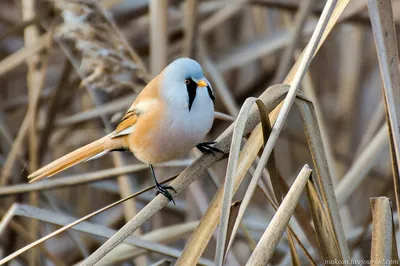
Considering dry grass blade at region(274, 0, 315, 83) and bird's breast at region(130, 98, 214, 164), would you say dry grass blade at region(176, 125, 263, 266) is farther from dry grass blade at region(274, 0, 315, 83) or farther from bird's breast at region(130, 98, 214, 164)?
dry grass blade at region(274, 0, 315, 83)

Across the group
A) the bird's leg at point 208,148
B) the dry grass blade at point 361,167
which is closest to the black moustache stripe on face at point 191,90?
the bird's leg at point 208,148

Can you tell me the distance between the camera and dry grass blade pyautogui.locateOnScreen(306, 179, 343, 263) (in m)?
1.15

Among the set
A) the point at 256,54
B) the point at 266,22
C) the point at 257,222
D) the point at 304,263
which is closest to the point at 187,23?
the point at 256,54

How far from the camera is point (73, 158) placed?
157 cm

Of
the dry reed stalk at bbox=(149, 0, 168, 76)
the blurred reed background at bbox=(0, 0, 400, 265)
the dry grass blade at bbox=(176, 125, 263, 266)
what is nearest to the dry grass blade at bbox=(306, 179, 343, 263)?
the blurred reed background at bbox=(0, 0, 400, 265)

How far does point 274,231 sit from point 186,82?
50cm

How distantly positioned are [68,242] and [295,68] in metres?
1.91

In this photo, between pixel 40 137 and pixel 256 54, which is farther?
pixel 256 54

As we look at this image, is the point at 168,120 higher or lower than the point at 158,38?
lower

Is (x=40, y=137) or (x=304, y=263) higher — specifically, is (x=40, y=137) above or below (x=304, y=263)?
above

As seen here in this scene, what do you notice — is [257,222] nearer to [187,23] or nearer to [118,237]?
[187,23]

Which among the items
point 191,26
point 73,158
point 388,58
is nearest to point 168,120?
point 73,158

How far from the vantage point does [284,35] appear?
2.54m

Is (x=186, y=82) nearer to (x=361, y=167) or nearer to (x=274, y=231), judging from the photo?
(x=274, y=231)
